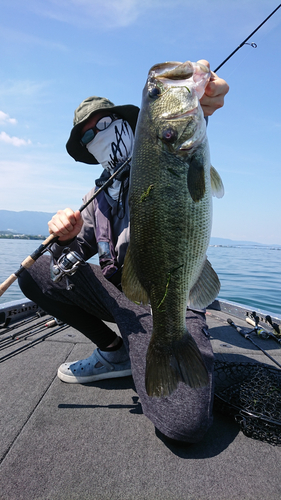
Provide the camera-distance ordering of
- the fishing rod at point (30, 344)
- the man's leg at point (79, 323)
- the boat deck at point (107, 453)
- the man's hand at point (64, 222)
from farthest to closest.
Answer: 1. the fishing rod at point (30, 344)
2. the man's leg at point (79, 323)
3. the man's hand at point (64, 222)
4. the boat deck at point (107, 453)

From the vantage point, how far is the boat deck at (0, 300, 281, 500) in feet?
5.47

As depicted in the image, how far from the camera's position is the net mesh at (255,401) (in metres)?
2.08

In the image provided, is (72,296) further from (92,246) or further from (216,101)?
(216,101)

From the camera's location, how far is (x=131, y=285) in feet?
6.44

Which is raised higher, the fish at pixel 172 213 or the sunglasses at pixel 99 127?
the sunglasses at pixel 99 127

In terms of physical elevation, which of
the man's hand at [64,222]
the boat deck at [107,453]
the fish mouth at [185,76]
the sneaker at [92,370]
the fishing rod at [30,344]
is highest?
the fish mouth at [185,76]

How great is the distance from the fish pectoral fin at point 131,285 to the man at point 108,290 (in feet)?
2.27

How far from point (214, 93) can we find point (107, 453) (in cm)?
259

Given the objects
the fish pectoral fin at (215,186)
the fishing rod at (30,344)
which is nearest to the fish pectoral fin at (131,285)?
the fish pectoral fin at (215,186)

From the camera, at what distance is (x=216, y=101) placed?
92.2 inches

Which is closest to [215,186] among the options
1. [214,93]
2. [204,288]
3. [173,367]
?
[204,288]

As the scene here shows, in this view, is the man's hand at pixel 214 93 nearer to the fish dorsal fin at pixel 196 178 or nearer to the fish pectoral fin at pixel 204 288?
the fish dorsal fin at pixel 196 178

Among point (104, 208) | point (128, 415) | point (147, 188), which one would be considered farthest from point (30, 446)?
point (104, 208)

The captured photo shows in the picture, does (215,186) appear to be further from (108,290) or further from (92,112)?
(92,112)
